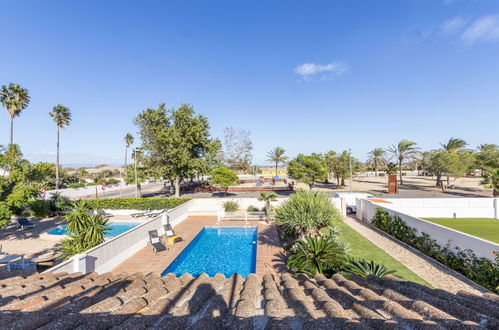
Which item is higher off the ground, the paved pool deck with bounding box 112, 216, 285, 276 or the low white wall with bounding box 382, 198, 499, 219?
the low white wall with bounding box 382, 198, 499, 219

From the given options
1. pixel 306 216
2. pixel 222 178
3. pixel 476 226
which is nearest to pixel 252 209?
pixel 222 178

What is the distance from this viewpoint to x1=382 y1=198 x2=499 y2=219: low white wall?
16.6 meters

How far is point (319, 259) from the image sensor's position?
6969mm

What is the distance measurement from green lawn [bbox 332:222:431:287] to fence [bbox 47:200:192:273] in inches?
438

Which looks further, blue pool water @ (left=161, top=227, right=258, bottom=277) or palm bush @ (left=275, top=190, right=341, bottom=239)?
blue pool water @ (left=161, top=227, right=258, bottom=277)

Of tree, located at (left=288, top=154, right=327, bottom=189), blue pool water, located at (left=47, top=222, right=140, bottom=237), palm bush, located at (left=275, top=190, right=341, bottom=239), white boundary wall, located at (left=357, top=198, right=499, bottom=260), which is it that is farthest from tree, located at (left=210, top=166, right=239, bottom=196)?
white boundary wall, located at (left=357, top=198, right=499, bottom=260)

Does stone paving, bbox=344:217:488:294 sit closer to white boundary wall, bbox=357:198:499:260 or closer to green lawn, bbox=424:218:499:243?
white boundary wall, bbox=357:198:499:260

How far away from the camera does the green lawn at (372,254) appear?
8.44 metres

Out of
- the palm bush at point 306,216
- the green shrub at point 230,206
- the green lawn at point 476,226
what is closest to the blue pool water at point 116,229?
the green shrub at point 230,206

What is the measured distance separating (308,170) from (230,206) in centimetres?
1410

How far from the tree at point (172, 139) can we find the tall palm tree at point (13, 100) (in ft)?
48.4

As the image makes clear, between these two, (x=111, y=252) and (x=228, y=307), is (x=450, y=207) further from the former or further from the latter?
(x=111, y=252)

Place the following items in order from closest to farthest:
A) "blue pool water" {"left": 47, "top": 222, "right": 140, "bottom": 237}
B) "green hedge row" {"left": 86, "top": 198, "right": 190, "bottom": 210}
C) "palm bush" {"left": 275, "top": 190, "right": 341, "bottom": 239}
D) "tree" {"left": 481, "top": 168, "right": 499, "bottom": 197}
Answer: "palm bush" {"left": 275, "top": 190, "right": 341, "bottom": 239} → "blue pool water" {"left": 47, "top": 222, "right": 140, "bottom": 237} → "green hedge row" {"left": 86, "top": 198, "right": 190, "bottom": 210} → "tree" {"left": 481, "top": 168, "right": 499, "bottom": 197}

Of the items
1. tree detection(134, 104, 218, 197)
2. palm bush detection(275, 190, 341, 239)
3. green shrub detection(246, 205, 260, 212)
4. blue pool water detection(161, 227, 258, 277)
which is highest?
tree detection(134, 104, 218, 197)
